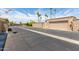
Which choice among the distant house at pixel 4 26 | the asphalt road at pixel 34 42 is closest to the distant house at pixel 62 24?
the asphalt road at pixel 34 42

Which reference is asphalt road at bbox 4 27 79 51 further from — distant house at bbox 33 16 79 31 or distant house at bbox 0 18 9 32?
distant house at bbox 33 16 79 31

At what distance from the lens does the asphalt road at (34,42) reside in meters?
6.35

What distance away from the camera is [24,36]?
699cm

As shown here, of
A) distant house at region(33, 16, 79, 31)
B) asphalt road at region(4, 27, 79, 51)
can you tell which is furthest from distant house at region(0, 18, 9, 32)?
distant house at region(33, 16, 79, 31)

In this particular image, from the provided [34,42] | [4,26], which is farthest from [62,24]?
[4,26]

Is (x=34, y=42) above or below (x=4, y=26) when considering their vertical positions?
below

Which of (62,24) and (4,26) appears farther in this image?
(62,24)

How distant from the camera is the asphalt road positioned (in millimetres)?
6352

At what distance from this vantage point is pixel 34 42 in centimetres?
666

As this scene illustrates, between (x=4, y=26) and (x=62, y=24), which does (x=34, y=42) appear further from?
(x=62, y=24)

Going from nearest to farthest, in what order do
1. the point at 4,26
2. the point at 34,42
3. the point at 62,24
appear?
1. the point at 4,26
2. the point at 34,42
3. the point at 62,24

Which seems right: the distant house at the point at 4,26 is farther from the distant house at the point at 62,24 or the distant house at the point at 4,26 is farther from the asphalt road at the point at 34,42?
the distant house at the point at 62,24

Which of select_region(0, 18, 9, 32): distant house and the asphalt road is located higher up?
select_region(0, 18, 9, 32): distant house
